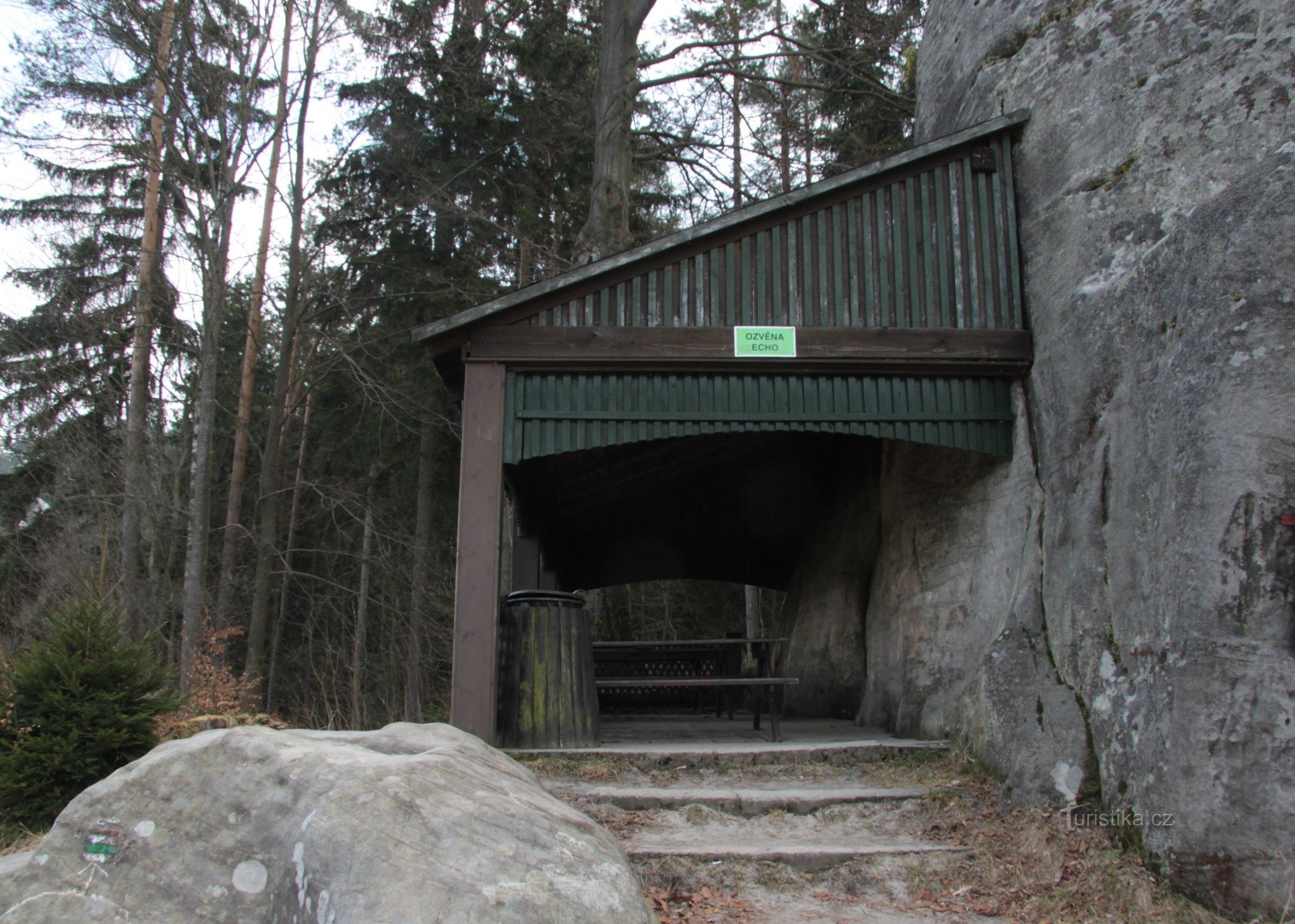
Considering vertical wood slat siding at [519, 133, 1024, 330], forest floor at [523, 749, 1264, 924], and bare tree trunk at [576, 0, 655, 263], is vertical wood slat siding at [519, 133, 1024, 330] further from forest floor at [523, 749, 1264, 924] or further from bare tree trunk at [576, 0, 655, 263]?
bare tree trunk at [576, 0, 655, 263]

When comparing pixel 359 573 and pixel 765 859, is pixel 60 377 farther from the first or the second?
pixel 765 859

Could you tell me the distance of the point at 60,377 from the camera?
45.0 feet

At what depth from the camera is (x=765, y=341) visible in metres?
6.99

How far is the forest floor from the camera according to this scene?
4023 mm

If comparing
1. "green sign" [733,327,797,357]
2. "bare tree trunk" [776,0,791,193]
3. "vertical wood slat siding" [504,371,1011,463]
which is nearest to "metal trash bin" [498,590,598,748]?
"vertical wood slat siding" [504,371,1011,463]

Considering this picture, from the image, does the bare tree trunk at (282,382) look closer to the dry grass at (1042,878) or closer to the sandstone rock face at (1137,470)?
the sandstone rock face at (1137,470)

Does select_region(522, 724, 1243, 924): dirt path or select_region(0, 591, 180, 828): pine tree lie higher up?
select_region(0, 591, 180, 828): pine tree

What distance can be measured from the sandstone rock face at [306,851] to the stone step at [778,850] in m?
1.23

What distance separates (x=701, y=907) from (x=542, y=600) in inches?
130

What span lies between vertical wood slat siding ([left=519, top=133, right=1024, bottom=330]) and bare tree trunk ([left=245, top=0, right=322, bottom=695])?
8858 millimetres

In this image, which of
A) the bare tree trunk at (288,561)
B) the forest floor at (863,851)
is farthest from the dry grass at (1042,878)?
the bare tree trunk at (288,561)

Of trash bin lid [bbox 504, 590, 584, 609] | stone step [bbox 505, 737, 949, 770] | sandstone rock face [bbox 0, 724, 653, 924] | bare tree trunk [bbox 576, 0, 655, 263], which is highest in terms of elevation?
bare tree trunk [bbox 576, 0, 655, 263]

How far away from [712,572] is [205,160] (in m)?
8.81

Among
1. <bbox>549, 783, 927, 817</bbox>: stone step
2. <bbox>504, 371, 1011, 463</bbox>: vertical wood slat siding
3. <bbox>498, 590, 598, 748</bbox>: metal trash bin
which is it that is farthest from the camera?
<bbox>504, 371, 1011, 463</bbox>: vertical wood slat siding
